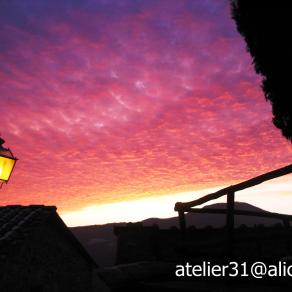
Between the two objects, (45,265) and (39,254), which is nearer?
(39,254)

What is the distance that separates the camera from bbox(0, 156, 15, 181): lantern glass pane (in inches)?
222

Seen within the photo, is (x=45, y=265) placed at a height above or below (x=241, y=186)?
above

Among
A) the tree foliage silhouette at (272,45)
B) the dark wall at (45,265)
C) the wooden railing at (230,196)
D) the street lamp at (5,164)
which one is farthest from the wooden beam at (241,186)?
the dark wall at (45,265)

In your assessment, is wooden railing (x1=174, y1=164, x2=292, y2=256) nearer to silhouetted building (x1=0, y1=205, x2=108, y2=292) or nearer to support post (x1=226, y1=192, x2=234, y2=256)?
support post (x1=226, y1=192, x2=234, y2=256)

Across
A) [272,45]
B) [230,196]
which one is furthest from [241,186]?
[272,45]

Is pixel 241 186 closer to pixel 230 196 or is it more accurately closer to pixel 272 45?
pixel 230 196

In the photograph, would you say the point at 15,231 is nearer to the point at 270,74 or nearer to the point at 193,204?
the point at 193,204

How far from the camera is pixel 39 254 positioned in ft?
34.5

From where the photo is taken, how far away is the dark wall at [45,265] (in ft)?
29.9

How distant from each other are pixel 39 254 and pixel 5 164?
5806 mm

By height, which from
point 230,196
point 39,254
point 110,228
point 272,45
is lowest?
point 230,196

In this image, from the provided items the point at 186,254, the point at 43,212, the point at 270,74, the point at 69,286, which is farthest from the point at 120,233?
the point at 270,74

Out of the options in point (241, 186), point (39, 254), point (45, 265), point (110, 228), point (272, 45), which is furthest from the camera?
point (110, 228)

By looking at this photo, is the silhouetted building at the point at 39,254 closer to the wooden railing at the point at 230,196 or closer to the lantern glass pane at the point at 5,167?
the wooden railing at the point at 230,196
